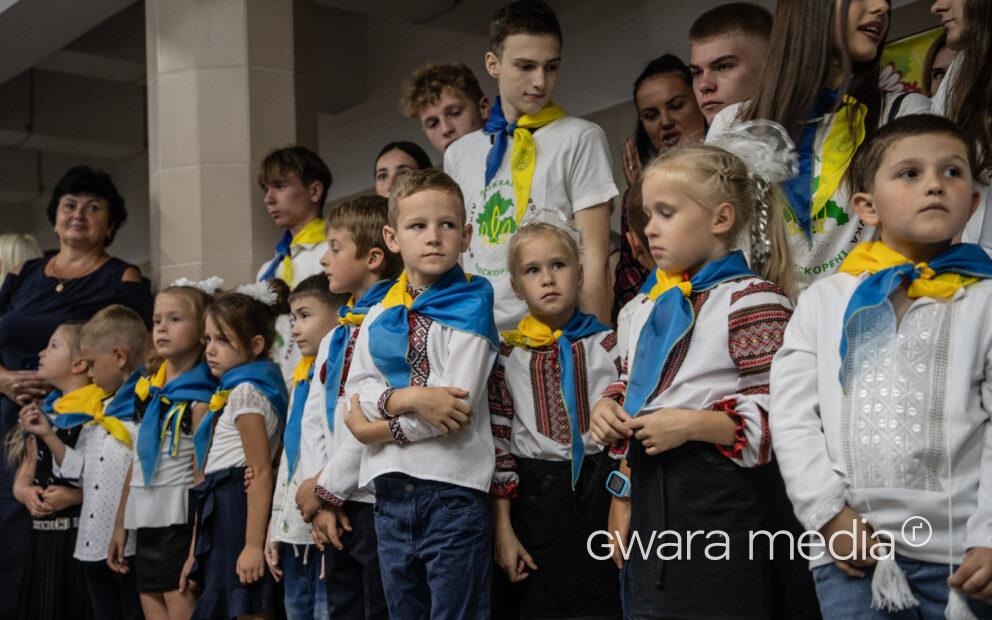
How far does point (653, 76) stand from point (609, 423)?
1.99m

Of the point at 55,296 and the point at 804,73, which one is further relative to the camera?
the point at 55,296

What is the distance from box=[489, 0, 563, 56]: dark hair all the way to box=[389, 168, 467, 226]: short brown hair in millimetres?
745

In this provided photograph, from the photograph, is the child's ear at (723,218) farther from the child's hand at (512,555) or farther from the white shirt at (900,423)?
the child's hand at (512,555)

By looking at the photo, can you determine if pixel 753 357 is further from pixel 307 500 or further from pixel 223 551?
pixel 223 551

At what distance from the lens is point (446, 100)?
4.08m

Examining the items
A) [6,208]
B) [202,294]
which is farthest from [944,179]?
[6,208]

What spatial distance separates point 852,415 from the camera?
1.92 metres

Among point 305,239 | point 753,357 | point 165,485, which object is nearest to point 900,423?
point 753,357

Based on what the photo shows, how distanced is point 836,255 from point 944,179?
474 mm

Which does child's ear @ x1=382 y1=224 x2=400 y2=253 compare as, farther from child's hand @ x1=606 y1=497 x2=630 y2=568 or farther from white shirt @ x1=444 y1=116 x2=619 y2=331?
child's hand @ x1=606 y1=497 x2=630 y2=568

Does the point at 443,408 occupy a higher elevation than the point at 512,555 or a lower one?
higher

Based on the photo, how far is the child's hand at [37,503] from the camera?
4324 mm

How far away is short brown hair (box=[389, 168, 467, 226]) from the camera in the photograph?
2824 mm

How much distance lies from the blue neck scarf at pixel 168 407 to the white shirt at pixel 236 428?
0.66ft
